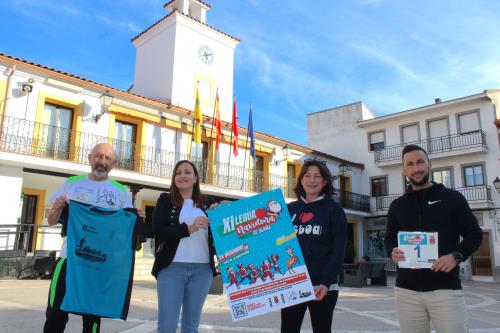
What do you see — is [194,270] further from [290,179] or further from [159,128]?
[290,179]

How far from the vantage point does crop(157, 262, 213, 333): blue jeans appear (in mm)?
3068

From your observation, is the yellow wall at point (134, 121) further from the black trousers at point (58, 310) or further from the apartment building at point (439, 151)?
the apartment building at point (439, 151)

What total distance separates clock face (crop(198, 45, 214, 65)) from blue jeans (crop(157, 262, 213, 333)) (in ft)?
63.1

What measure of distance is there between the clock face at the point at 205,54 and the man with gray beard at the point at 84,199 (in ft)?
61.4

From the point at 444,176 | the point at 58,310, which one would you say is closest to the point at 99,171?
the point at 58,310

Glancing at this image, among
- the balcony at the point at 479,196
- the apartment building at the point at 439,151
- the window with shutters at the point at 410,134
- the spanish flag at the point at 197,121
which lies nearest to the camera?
the spanish flag at the point at 197,121

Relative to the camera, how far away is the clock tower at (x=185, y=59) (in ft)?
66.1

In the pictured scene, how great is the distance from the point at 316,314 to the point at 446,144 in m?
24.2

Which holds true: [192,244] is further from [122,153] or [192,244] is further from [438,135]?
[438,135]

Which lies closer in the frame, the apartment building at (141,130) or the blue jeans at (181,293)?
the blue jeans at (181,293)

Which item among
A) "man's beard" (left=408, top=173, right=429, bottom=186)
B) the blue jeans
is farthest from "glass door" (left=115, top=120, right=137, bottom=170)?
"man's beard" (left=408, top=173, right=429, bottom=186)

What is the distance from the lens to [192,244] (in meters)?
3.23

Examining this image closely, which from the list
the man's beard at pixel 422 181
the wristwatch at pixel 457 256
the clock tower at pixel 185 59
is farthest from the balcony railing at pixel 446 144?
the wristwatch at pixel 457 256

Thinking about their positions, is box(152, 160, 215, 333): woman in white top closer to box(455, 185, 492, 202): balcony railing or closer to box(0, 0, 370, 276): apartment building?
box(0, 0, 370, 276): apartment building
